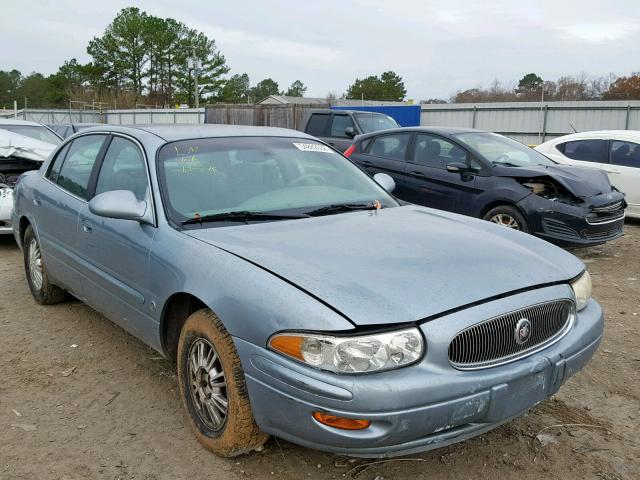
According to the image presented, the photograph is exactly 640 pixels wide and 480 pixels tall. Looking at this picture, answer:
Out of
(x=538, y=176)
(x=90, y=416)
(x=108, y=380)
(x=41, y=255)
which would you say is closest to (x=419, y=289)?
(x=90, y=416)

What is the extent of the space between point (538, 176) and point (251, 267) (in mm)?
5227

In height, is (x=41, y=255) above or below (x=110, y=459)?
above

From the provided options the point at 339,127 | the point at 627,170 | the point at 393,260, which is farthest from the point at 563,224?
the point at 339,127

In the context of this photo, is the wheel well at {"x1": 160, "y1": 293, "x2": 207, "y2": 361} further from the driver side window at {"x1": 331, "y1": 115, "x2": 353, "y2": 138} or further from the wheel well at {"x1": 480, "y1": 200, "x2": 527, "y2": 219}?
the driver side window at {"x1": 331, "y1": 115, "x2": 353, "y2": 138}

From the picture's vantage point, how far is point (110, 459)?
2885 mm

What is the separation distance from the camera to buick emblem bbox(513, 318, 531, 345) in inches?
101

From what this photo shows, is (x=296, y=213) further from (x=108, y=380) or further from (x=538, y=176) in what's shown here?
(x=538, y=176)

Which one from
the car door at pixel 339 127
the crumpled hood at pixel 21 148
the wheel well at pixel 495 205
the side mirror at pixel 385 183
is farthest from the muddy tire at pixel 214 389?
the car door at pixel 339 127

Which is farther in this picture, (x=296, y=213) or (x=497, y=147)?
(x=497, y=147)

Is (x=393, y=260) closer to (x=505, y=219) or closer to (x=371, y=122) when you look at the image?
(x=505, y=219)

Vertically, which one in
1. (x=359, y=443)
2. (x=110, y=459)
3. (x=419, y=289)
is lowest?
(x=110, y=459)

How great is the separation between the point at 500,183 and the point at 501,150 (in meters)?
0.83

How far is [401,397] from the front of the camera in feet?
7.39

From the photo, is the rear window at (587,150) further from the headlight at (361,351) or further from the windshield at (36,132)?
the headlight at (361,351)
